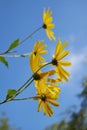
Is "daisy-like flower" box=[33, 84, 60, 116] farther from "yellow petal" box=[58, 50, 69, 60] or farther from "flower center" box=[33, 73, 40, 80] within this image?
"yellow petal" box=[58, 50, 69, 60]

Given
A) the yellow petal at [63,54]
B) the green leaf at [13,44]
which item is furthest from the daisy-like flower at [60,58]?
the green leaf at [13,44]

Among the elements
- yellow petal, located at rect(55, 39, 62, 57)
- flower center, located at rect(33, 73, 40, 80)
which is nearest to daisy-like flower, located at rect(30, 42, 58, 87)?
flower center, located at rect(33, 73, 40, 80)

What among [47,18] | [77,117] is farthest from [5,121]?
[47,18]

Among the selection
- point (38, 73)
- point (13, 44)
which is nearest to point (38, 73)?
point (38, 73)

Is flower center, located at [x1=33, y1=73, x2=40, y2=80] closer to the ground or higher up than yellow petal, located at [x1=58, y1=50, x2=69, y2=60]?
closer to the ground

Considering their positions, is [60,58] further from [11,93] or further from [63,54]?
[11,93]

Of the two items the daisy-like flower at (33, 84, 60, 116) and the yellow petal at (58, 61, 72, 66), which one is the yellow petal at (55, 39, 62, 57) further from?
the daisy-like flower at (33, 84, 60, 116)

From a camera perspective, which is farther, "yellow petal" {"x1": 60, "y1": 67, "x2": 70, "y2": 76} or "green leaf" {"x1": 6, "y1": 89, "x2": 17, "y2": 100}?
"yellow petal" {"x1": 60, "y1": 67, "x2": 70, "y2": 76}

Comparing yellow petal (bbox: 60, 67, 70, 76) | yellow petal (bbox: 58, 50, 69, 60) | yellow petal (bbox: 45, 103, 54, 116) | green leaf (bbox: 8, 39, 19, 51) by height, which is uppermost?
green leaf (bbox: 8, 39, 19, 51)

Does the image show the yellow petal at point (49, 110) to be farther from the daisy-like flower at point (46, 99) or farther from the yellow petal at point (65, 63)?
the yellow petal at point (65, 63)
